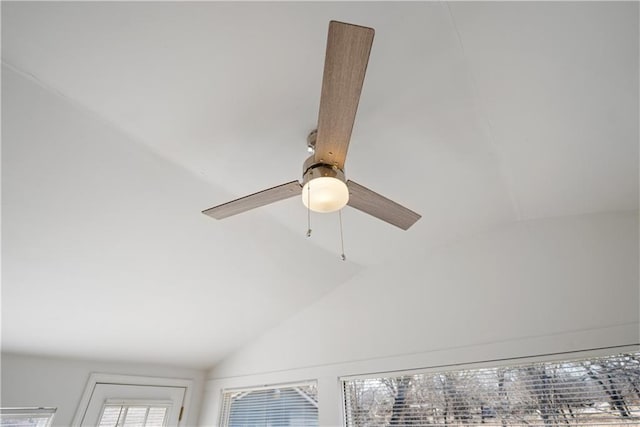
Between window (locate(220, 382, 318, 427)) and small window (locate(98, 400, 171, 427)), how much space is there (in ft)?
1.86

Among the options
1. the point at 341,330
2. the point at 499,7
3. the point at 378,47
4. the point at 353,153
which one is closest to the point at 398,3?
the point at 378,47

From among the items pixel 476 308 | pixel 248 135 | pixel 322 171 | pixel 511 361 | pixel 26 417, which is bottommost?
pixel 26 417

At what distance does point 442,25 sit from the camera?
1068 millimetres

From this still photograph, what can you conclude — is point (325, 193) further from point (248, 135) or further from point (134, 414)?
point (134, 414)

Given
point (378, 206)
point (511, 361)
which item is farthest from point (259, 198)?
point (511, 361)

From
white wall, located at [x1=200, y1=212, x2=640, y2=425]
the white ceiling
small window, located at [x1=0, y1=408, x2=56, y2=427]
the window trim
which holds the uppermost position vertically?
the white ceiling

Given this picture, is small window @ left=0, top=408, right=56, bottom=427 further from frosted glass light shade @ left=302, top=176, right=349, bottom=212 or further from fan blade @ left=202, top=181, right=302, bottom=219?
frosted glass light shade @ left=302, top=176, right=349, bottom=212

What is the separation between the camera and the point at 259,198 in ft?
4.39

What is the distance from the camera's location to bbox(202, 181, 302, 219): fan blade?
4.20 ft

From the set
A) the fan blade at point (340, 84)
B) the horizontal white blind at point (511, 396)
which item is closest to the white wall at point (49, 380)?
the horizontal white blind at point (511, 396)

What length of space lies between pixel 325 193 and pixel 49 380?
112 inches

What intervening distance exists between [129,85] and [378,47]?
964mm

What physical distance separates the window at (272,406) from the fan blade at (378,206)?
1.86 meters

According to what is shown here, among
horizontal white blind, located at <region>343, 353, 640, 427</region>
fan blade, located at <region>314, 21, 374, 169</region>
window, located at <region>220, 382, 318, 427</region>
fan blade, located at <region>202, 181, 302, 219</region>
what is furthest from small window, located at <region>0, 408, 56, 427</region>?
fan blade, located at <region>314, 21, 374, 169</region>
